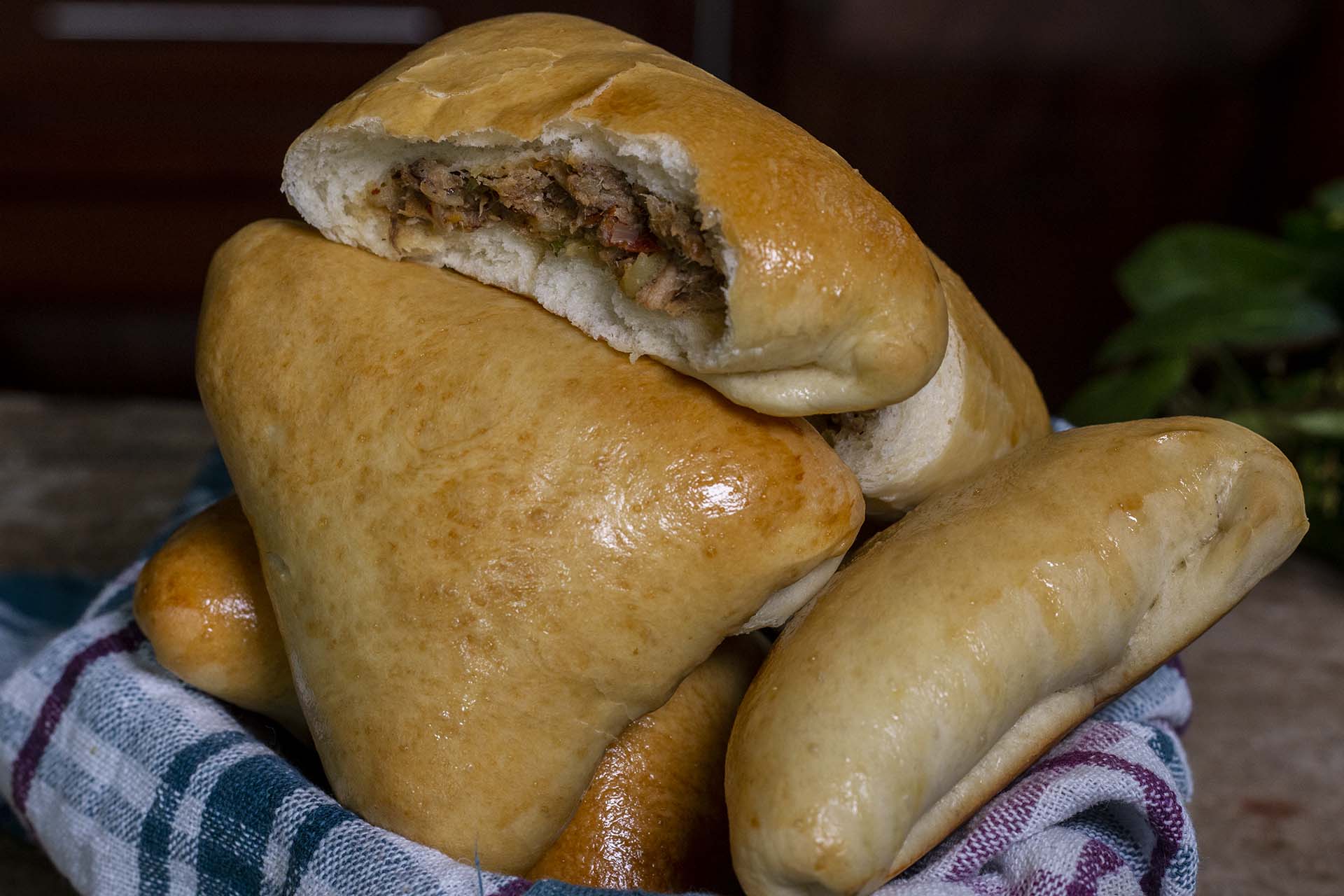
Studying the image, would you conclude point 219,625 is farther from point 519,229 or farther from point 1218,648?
point 1218,648

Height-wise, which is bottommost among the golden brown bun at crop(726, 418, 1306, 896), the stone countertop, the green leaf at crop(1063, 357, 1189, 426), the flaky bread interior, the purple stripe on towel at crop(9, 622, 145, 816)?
the stone countertop

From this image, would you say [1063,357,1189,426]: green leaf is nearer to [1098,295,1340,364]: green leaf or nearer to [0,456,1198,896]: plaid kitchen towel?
[1098,295,1340,364]: green leaf

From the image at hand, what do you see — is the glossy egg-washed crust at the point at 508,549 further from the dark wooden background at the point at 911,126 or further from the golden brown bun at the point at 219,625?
the dark wooden background at the point at 911,126

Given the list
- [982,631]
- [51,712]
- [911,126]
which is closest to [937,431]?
[982,631]

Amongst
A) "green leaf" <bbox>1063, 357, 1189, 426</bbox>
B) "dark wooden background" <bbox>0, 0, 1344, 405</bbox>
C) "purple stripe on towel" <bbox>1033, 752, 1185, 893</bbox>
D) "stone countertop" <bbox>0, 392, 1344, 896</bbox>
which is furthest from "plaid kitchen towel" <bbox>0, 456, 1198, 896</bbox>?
"dark wooden background" <bbox>0, 0, 1344, 405</bbox>

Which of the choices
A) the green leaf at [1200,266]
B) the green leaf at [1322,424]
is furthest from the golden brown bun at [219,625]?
the green leaf at [1200,266]

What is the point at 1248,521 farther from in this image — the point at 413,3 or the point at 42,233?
the point at 42,233
